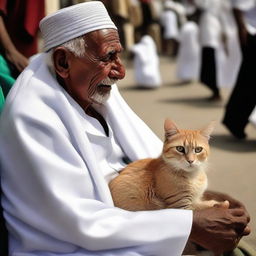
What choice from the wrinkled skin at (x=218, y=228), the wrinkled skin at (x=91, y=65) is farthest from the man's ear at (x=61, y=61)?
the wrinkled skin at (x=218, y=228)

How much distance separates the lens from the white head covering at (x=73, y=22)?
2.54m

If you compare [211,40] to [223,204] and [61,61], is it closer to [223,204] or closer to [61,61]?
[223,204]

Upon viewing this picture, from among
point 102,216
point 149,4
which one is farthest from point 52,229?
point 149,4

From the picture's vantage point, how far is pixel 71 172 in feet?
7.81

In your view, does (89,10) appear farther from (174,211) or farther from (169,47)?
(169,47)

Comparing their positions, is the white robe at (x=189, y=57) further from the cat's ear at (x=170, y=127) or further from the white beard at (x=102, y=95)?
the white beard at (x=102, y=95)

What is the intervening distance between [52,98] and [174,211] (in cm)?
64

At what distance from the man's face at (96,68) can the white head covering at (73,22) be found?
0.11 ft

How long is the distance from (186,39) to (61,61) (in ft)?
31.6

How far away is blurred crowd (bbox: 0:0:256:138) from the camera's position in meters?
3.99

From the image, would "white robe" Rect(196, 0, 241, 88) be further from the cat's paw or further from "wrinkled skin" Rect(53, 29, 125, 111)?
"wrinkled skin" Rect(53, 29, 125, 111)

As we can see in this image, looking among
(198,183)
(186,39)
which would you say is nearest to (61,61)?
(198,183)

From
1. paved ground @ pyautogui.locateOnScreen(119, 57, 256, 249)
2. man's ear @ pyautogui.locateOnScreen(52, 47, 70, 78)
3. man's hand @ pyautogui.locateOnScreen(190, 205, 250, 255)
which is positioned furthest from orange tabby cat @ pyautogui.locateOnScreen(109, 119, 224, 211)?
paved ground @ pyautogui.locateOnScreen(119, 57, 256, 249)

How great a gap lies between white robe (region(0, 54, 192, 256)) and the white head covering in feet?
0.71
